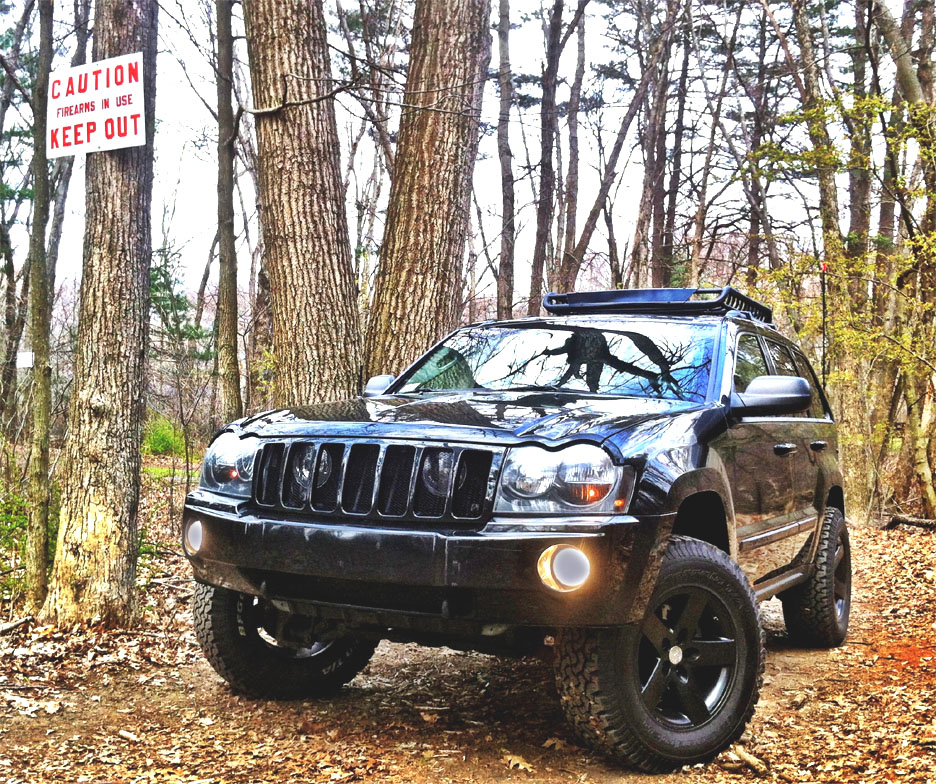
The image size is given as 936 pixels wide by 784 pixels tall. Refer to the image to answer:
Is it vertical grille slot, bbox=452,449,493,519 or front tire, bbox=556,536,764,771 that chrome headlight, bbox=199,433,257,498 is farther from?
front tire, bbox=556,536,764,771

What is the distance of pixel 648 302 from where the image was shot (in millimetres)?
5594

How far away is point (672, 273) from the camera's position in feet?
89.9

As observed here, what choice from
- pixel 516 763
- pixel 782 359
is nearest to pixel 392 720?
pixel 516 763

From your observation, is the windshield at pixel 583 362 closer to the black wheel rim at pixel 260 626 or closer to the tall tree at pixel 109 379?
the black wheel rim at pixel 260 626

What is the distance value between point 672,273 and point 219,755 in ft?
80.7

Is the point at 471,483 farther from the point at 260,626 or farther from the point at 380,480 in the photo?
the point at 260,626

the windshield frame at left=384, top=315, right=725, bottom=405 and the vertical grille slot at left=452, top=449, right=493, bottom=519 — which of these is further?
the windshield frame at left=384, top=315, right=725, bottom=405

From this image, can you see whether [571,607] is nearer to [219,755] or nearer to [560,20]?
[219,755]

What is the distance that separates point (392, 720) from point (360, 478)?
56.2 inches

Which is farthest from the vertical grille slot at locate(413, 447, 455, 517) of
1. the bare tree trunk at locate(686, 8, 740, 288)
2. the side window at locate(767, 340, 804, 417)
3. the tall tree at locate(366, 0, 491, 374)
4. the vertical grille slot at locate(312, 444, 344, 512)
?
the bare tree trunk at locate(686, 8, 740, 288)

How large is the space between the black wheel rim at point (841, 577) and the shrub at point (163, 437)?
767 cm

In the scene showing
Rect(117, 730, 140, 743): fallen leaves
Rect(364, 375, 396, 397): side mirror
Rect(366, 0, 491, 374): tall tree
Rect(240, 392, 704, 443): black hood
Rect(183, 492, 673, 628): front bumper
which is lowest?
Rect(117, 730, 140, 743): fallen leaves

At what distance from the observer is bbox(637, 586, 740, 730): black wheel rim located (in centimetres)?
396

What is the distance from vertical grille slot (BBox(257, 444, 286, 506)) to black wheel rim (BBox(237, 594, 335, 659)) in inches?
27.0
